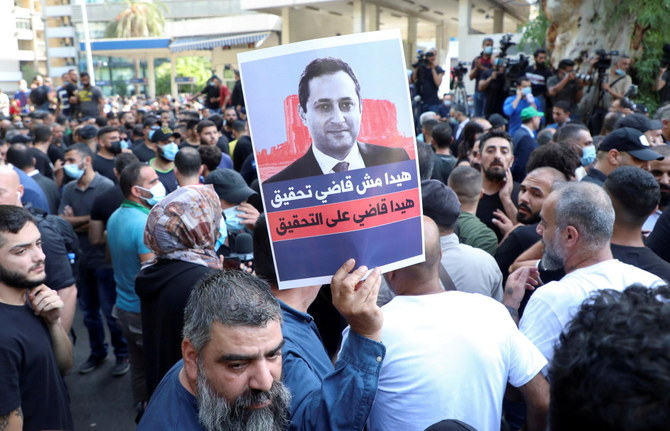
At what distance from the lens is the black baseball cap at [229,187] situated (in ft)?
15.1

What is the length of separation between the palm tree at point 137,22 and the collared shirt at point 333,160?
2243 inches

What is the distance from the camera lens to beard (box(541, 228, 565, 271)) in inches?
110

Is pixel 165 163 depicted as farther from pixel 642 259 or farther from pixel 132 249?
pixel 642 259

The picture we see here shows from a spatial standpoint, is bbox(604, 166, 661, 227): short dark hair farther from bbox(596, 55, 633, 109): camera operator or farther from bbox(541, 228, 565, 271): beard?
bbox(596, 55, 633, 109): camera operator

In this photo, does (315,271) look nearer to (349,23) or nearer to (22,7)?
(349,23)

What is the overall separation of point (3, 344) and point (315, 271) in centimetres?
150

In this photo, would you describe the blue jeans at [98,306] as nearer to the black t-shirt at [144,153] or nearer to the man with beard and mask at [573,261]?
the black t-shirt at [144,153]

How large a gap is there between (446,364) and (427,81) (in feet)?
34.7

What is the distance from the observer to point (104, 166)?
7.05 metres

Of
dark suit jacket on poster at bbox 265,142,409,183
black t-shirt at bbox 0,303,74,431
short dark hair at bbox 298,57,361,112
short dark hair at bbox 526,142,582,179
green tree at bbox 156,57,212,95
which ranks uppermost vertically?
green tree at bbox 156,57,212,95

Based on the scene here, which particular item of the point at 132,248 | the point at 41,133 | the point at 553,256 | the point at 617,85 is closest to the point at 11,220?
the point at 132,248

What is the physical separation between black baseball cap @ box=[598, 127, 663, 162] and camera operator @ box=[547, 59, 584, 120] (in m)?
5.57

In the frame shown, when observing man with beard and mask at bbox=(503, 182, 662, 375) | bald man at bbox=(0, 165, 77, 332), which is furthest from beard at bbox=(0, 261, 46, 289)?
man with beard and mask at bbox=(503, 182, 662, 375)

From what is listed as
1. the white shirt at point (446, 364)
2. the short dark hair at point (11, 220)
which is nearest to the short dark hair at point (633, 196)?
the white shirt at point (446, 364)
